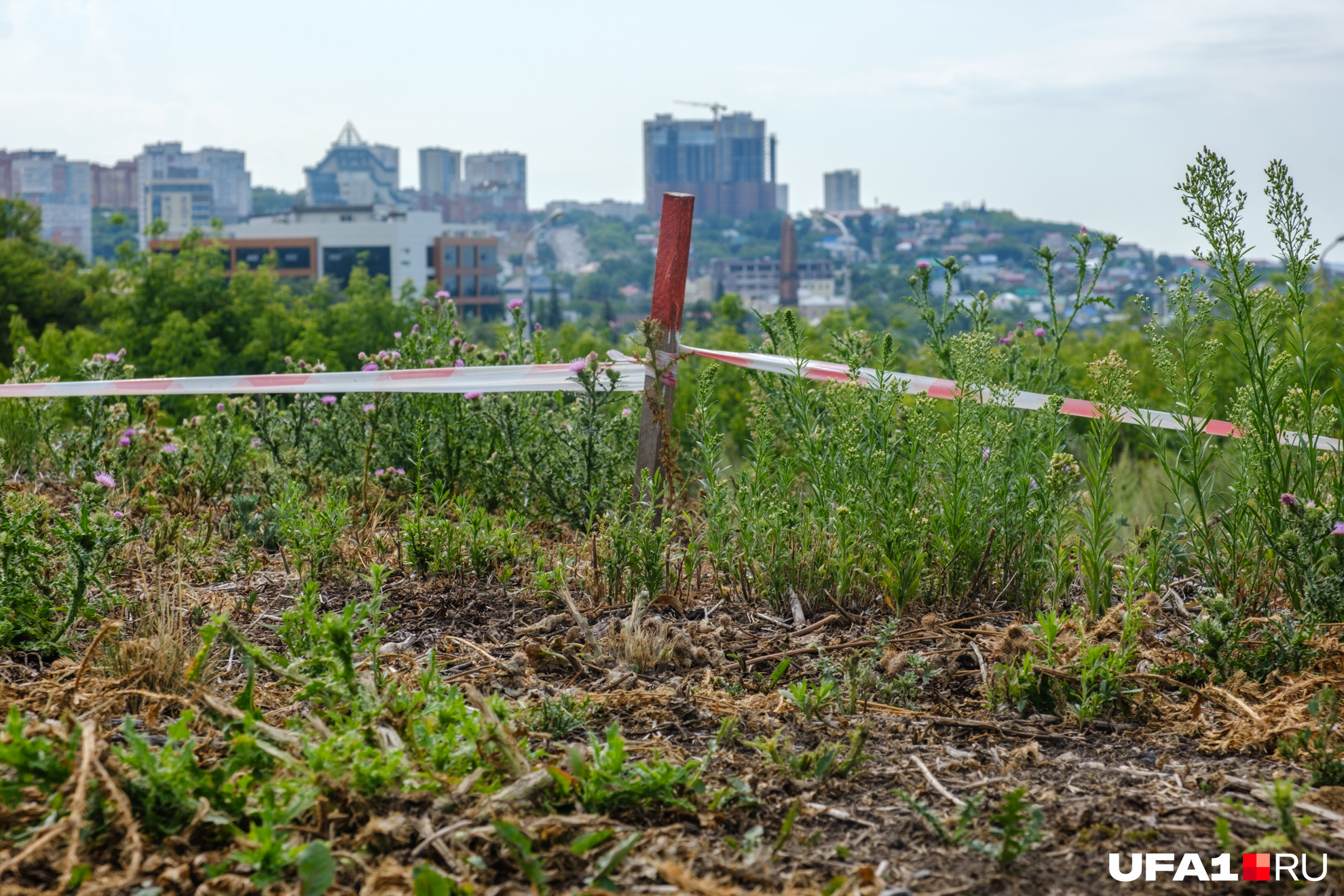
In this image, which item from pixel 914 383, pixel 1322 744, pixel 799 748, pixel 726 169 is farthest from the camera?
pixel 726 169

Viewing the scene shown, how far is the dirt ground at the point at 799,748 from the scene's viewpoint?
5.99ft

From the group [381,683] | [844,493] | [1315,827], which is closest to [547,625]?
[381,683]

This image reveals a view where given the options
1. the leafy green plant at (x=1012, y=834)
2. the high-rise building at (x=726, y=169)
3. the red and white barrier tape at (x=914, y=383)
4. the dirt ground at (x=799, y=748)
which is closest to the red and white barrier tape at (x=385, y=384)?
the red and white barrier tape at (x=914, y=383)

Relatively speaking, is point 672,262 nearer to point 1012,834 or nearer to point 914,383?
point 914,383

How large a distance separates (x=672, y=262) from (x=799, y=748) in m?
2.25

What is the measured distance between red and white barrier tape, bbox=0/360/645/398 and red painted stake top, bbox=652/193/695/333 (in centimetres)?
31

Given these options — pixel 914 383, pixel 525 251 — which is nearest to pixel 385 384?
pixel 914 383

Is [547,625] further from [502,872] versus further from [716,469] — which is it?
[502,872]

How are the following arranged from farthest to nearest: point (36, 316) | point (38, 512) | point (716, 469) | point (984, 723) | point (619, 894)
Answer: point (36, 316) → point (716, 469) → point (38, 512) → point (984, 723) → point (619, 894)

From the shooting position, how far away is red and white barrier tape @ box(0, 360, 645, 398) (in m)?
4.29

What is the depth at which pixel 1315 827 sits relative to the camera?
1944mm

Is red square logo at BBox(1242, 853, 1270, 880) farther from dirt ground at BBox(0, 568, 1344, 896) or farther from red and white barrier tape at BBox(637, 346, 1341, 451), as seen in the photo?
red and white barrier tape at BBox(637, 346, 1341, 451)

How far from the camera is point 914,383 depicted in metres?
4.32

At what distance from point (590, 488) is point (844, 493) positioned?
134 centimetres
